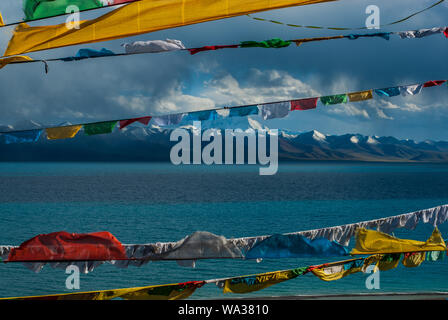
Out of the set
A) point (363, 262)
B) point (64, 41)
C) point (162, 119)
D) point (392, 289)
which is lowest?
point (392, 289)

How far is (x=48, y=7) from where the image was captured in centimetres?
998

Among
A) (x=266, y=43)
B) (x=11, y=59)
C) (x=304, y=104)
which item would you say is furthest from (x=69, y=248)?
(x=304, y=104)

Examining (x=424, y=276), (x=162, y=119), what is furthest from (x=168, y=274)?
(x=162, y=119)

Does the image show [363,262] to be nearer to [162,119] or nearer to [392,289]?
[162,119]

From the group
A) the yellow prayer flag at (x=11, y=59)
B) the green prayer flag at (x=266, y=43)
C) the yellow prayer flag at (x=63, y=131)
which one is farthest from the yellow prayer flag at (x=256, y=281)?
the yellow prayer flag at (x=11, y=59)

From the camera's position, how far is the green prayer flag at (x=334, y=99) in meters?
10.4

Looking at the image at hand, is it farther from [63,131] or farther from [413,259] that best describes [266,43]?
[413,259]

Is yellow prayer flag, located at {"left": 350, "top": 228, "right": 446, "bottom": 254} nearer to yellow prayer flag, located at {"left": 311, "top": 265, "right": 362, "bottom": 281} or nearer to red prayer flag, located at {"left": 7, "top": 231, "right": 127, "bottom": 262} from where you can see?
yellow prayer flag, located at {"left": 311, "top": 265, "right": 362, "bottom": 281}

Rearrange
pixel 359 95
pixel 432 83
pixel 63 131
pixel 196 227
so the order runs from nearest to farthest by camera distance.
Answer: pixel 63 131, pixel 359 95, pixel 432 83, pixel 196 227

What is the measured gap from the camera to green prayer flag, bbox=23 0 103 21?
32.7ft

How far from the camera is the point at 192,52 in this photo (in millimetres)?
9508

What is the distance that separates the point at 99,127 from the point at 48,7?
273 centimetres

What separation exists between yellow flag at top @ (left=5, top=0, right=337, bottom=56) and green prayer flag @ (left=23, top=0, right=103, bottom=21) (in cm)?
40

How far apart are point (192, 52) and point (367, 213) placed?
61.8m
